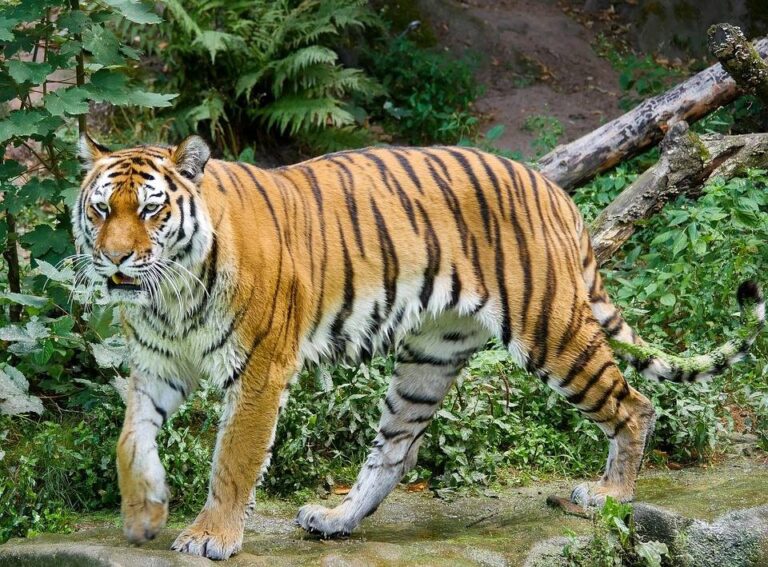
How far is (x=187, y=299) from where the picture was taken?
13.7 ft

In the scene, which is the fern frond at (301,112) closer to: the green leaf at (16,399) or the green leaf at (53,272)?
the green leaf at (53,272)

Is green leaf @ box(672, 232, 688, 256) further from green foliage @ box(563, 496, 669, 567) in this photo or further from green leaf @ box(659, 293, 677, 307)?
green foliage @ box(563, 496, 669, 567)

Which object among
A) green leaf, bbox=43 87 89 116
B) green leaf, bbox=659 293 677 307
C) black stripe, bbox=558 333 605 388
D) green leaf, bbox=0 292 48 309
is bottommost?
green leaf, bbox=0 292 48 309

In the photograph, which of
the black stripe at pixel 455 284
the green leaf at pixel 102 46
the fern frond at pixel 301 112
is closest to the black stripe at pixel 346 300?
the black stripe at pixel 455 284

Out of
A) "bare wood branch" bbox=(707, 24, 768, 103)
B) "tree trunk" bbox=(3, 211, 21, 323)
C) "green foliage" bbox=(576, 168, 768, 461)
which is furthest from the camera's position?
"bare wood branch" bbox=(707, 24, 768, 103)

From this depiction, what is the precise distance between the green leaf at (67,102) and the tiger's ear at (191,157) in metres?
1.11

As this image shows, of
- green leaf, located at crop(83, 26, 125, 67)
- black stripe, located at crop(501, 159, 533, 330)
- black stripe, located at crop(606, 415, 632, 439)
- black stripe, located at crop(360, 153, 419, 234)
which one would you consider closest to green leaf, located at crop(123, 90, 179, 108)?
green leaf, located at crop(83, 26, 125, 67)

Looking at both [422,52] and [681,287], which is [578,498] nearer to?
[681,287]

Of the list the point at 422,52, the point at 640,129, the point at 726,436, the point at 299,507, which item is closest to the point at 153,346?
the point at 299,507

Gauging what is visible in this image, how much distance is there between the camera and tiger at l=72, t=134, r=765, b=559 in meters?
4.13

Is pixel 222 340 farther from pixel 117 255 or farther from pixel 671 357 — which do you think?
pixel 671 357

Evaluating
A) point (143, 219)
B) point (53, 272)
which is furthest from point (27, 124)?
point (143, 219)

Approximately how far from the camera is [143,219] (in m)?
4.04

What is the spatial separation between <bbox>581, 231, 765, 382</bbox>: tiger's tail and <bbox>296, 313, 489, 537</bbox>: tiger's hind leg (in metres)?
0.59
